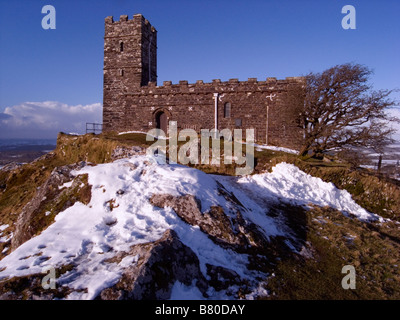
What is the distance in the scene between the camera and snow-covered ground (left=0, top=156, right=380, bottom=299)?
4.55 metres

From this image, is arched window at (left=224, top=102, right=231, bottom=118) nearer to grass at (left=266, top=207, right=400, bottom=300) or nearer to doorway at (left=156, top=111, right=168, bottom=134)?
doorway at (left=156, top=111, right=168, bottom=134)

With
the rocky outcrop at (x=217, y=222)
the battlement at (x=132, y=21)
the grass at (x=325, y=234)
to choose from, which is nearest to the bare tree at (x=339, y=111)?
the grass at (x=325, y=234)

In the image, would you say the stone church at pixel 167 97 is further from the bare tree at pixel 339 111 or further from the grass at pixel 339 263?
the grass at pixel 339 263

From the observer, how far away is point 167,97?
24797 millimetres

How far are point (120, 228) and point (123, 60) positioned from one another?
2432cm

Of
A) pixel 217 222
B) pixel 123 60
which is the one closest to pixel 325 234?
pixel 217 222

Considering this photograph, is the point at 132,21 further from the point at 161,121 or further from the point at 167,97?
the point at 161,121

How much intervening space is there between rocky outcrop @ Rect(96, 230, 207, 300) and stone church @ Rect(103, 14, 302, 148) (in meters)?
18.7

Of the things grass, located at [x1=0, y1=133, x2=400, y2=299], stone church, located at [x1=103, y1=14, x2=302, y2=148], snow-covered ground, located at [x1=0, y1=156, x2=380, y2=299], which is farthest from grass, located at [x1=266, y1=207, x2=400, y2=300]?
stone church, located at [x1=103, y1=14, x2=302, y2=148]

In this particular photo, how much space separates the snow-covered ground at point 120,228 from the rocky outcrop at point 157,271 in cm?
15

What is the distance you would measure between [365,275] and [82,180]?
865 centimetres

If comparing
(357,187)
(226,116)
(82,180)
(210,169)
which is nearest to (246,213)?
(82,180)
